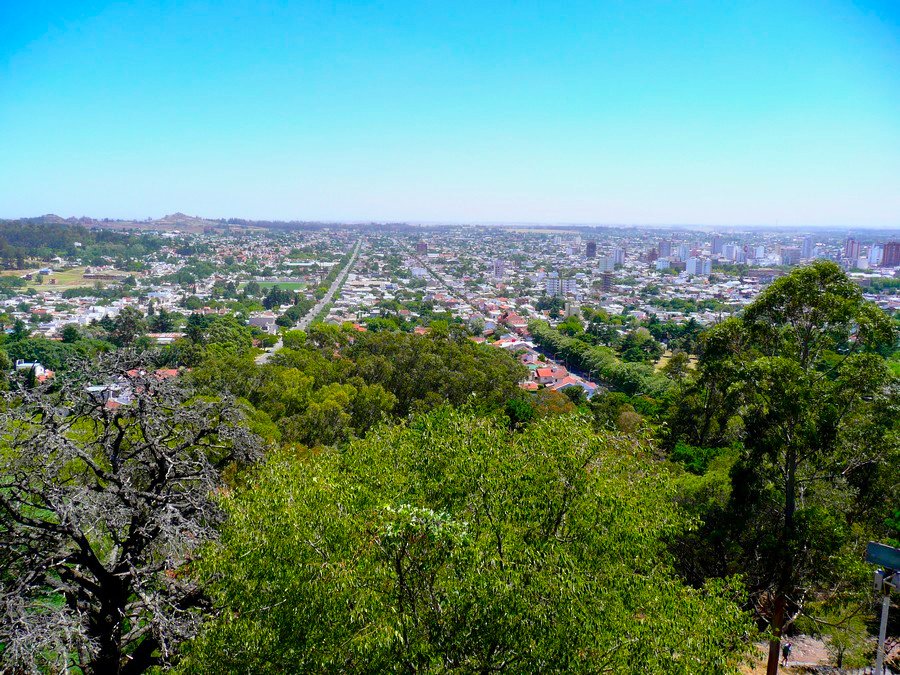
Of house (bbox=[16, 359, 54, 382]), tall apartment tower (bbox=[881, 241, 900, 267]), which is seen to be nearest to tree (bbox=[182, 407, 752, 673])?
house (bbox=[16, 359, 54, 382])

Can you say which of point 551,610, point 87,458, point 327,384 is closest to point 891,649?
point 551,610

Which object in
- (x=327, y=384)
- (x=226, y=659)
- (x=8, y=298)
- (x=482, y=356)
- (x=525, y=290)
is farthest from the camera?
(x=525, y=290)

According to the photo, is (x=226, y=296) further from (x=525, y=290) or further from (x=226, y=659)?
(x=226, y=659)

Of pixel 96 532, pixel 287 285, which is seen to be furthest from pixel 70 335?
pixel 287 285

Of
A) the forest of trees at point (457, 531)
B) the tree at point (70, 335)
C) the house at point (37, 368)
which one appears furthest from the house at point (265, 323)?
the forest of trees at point (457, 531)

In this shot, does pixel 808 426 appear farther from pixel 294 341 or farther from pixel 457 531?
pixel 294 341

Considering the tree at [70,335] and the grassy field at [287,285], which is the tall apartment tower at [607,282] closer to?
the grassy field at [287,285]
